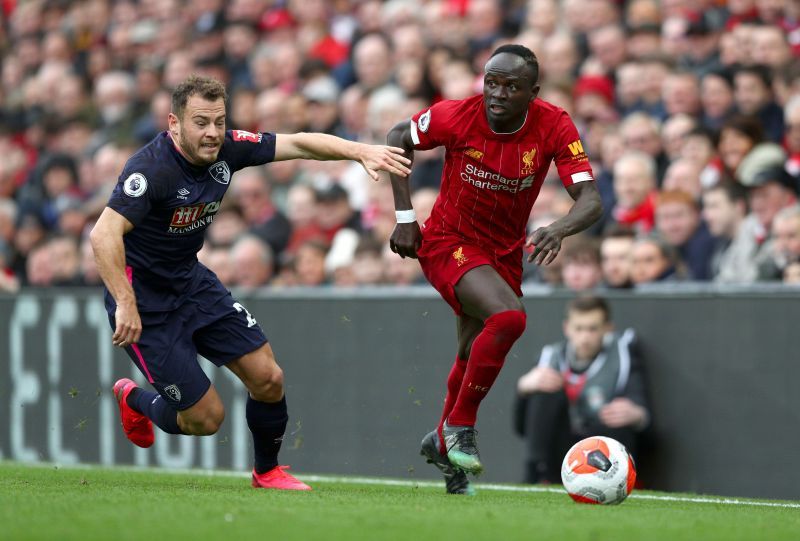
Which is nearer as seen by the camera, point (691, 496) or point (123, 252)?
point (123, 252)

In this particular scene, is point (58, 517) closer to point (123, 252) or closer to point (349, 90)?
point (123, 252)

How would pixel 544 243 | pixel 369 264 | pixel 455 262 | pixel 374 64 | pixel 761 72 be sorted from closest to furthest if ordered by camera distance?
pixel 544 243 < pixel 455 262 < pixel 761 72 < pixel 369 264 < pixel 374 64

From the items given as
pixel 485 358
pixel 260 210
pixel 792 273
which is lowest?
pixel 485 358

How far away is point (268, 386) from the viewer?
8.49m

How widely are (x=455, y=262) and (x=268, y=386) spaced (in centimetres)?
134

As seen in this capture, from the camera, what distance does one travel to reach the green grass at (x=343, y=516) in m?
6.16

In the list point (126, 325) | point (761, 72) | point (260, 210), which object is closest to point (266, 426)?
point (126, 325)

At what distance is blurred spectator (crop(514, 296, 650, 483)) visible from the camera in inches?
402

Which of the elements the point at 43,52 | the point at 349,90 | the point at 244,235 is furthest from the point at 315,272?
the point at 43,52

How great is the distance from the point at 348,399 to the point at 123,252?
4.39 meters

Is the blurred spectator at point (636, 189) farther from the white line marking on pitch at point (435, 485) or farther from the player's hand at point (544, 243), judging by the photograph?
the player's hand at point (544, 243)

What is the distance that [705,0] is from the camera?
13.3 meters

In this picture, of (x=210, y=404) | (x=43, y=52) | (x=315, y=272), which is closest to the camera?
(x=210, y=404)

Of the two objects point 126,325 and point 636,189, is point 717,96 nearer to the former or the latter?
point 636,189
